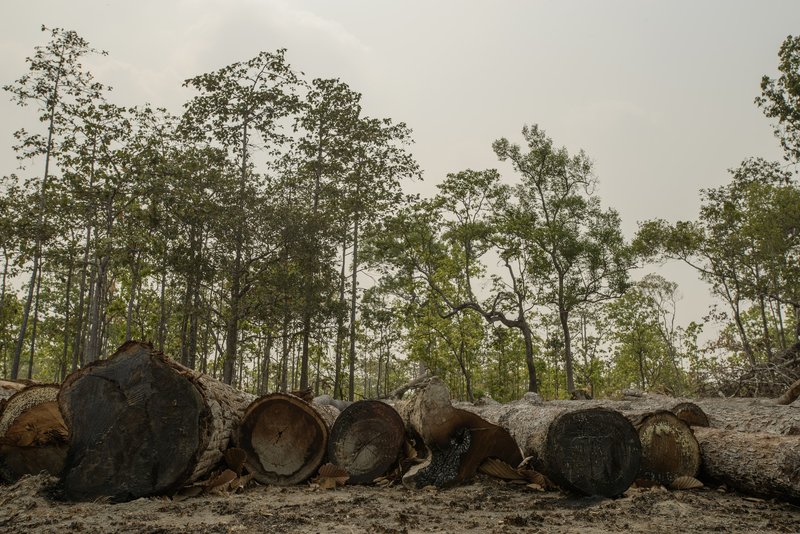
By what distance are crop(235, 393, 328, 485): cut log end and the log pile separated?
0.01 meters

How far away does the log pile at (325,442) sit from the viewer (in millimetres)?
Result: 5391

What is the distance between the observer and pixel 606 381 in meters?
46.2

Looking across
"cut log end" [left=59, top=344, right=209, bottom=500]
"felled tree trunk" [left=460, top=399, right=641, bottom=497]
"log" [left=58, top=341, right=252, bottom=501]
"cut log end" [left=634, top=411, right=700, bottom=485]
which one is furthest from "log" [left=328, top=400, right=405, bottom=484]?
"cut log end" [left=634, top=411, right=700, bottom=485]

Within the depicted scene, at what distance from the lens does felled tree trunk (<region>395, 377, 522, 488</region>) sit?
6.27 metres

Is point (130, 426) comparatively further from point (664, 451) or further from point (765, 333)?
point (765, 333)

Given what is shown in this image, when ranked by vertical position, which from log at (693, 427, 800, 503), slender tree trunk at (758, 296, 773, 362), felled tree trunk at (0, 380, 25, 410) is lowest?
log at (693, 427, 800, 503)

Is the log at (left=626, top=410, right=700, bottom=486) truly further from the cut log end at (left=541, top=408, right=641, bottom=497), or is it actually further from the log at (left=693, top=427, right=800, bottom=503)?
the cut log end at (left=541, top=408, right=641, bottom=497)

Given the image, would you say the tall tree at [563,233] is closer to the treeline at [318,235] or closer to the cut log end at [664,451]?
the treeline at [318,235]

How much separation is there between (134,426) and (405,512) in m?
2.85

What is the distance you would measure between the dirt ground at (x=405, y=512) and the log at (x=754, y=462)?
138 millimetres

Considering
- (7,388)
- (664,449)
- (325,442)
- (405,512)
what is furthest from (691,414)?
(7,388)

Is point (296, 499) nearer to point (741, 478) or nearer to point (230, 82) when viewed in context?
point (741, 478)

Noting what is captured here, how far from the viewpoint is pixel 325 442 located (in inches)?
263

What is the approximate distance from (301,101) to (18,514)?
2001 centimetres
